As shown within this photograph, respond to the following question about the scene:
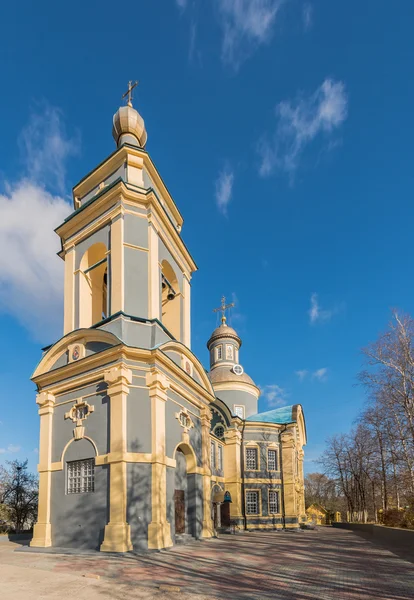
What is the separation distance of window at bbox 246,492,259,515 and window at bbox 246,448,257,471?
1.70 metres

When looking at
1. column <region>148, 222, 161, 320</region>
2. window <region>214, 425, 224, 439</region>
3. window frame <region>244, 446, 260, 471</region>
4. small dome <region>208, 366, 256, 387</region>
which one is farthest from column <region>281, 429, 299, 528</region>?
column <region>148, 222, 161, 320</region>

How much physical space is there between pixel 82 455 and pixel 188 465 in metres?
5.23

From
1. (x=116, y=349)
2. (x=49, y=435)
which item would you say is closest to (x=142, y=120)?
(x=116, y=349)

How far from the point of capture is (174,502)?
1692 cm

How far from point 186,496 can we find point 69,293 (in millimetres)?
9809

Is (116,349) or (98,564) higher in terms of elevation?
(116,349)

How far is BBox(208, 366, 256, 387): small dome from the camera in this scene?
126 ft

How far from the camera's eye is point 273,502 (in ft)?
106

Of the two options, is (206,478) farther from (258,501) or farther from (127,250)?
(258,501)

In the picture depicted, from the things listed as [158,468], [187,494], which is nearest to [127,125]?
[158,468]

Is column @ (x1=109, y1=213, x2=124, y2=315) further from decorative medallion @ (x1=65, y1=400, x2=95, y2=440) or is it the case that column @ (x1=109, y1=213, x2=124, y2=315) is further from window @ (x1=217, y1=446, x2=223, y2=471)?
window @ (x1=217, y1=446, x2=223, y2=471)

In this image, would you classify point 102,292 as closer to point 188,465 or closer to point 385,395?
point 188,465

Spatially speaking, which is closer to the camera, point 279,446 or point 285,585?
point 285,585

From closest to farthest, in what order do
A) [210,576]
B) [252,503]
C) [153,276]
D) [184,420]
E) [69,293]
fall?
1. [210,576]
2. [153,276]
3. [184,420]
4. [69,293]
5. [252,503]
